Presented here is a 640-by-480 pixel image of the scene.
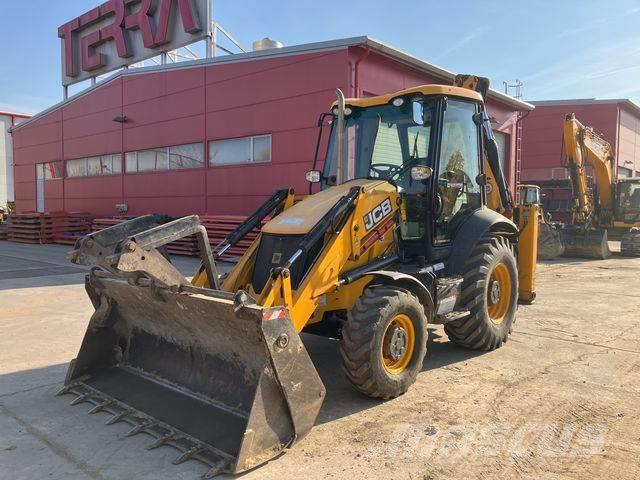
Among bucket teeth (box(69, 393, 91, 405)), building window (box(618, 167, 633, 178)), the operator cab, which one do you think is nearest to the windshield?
the operator cab

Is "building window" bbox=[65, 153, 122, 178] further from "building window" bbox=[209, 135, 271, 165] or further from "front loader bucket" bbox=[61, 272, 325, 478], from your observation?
"front loader bucket" bbox=[61, 272, 325, 478]

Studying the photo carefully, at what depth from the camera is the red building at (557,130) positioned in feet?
90.1

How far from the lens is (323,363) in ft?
17.9

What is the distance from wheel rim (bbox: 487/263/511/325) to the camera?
6082 millimetres

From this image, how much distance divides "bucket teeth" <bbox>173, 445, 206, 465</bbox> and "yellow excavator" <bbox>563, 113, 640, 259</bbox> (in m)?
15.5

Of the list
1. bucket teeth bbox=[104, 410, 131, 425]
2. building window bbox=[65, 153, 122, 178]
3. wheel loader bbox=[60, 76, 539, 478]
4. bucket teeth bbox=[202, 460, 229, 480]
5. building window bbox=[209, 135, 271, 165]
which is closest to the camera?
bucket teeth bbox=[202, 460, 229, 480]

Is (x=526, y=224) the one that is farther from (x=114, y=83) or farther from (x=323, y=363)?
(x=114, y=83)

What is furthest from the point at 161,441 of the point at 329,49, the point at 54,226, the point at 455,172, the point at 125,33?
the point at 125,33

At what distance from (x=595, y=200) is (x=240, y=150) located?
12.3 meters

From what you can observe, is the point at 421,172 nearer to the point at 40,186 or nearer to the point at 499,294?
the point at 499,294

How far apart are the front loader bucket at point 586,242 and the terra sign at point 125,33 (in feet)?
44.3

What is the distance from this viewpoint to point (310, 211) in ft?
15.5

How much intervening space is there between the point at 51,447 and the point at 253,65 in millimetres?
12185

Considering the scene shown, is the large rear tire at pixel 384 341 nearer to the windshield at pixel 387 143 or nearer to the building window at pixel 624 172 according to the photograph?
the windshield at pixel 387 143
